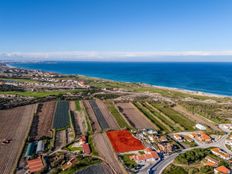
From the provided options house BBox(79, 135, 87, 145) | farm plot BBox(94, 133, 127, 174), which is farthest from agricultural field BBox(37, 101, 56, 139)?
farm plot BBox(94, 133, 127, 174)

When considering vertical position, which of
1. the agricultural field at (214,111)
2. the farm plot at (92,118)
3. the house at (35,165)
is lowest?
the agricultural field at (214,111)

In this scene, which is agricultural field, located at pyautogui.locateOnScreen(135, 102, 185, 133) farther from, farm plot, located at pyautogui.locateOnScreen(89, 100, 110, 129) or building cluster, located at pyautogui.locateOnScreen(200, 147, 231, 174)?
farm plot, located at pyautogui.locateOnScreen(89, 100, 110, 129)

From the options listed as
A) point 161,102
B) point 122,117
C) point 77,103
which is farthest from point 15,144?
point 161,102

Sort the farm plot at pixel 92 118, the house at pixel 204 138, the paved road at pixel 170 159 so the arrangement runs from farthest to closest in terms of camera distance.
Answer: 1. the farm plot at pixel 92 118
2. the house at pixel 204 138
3. the paved road at pixel 170 159

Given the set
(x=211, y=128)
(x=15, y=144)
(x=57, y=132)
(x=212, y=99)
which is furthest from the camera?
(x=212, y=99)

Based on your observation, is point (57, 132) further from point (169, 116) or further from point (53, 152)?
point (169, 116)

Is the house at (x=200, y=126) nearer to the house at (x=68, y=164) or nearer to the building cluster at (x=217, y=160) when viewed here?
the building cluster at (x=217, y=160)

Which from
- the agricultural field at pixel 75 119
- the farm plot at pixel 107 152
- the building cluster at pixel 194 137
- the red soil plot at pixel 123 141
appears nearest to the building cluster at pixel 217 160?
the building cluster at pixel 194 137
